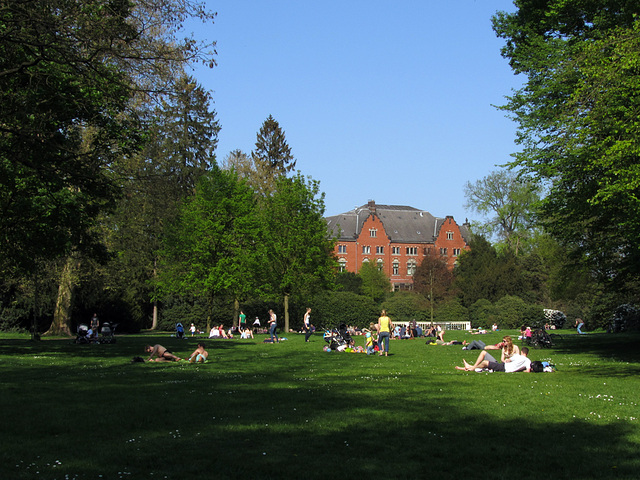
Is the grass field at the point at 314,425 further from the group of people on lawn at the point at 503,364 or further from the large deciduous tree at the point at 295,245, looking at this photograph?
the large deciduous tree at the point at 295,245

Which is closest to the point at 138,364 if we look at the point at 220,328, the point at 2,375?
the point at 2,375

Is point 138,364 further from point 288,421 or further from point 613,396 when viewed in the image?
point 613,396

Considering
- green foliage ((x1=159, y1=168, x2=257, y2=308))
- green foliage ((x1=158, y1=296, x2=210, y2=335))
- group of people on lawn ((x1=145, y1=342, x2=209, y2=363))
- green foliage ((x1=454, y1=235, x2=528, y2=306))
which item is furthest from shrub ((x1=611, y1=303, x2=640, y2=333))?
group of people on lawn ((x1=145, y1=342, x2=209, y2=363))

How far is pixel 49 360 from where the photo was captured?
2266cm

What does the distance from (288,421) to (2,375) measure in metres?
9.92

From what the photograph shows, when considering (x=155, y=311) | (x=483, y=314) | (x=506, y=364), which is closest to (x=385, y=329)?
(x=506, y=364)

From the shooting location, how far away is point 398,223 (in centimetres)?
14088

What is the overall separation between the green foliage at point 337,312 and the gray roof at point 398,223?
225 ft

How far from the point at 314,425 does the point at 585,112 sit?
1759 cm

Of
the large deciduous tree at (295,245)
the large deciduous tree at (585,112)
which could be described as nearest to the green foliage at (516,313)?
the large deciduous tree at (295,245)

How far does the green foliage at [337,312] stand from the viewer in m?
63.6

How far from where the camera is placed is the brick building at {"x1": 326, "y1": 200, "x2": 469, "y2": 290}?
133500 mm

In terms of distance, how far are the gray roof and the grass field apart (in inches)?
4602

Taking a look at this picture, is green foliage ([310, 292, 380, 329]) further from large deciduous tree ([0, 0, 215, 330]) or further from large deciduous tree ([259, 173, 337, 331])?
large deciduous tree ([0, 0, 215, 330])
